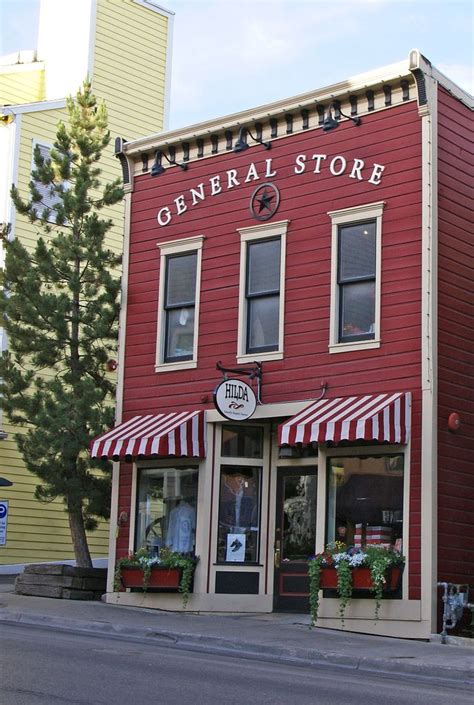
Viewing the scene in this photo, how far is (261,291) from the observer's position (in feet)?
63.3

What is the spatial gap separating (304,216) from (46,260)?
550cm

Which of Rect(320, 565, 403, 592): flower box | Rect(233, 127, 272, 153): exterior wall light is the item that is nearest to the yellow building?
Rect(233, 127, 272, 153): exterior wall light

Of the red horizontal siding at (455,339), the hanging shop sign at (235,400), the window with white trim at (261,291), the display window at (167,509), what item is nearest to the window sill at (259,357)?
the window with white trim at (261,291)

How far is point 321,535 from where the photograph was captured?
57.4 feet

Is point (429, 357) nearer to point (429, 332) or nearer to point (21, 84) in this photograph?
point (429, 332)

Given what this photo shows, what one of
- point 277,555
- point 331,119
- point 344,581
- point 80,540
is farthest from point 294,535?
point 331,119

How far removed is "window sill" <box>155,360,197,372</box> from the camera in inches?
783

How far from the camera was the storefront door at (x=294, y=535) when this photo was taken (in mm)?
18656

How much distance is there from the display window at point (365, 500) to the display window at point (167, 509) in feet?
9.22

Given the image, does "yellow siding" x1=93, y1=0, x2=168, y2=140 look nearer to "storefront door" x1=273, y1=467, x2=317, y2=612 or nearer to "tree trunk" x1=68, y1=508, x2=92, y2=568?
"tree trunk" x1=68, y1=508, x2=92, y2=568

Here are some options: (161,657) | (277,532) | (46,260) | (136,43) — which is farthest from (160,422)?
(136,43)

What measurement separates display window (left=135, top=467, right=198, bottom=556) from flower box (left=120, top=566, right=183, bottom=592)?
45cm

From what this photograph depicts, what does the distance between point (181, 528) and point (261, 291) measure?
4280 mm

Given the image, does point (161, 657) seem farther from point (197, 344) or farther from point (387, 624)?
point (197, 344)
